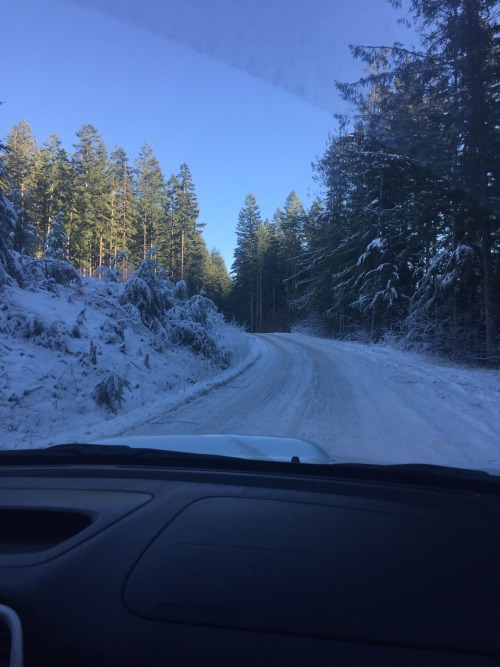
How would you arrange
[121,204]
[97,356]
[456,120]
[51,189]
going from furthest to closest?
[121,204] < [51,189] < [456,120] < [97,356]

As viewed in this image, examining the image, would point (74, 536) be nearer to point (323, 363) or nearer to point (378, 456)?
point (378, 456)

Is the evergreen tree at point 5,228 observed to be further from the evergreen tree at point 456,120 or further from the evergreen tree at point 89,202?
the evergreen tree at point 89,202

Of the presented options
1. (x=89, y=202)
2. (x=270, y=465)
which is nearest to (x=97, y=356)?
(x=270, y=465)

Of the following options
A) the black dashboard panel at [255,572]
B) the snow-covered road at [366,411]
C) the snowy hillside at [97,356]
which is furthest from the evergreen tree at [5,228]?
the black dashboard panel at [255,572]

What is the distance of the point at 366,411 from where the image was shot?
9.12 metres

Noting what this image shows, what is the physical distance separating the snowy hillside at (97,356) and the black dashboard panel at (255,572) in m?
5.90

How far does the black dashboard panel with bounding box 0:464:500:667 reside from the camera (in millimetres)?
1432

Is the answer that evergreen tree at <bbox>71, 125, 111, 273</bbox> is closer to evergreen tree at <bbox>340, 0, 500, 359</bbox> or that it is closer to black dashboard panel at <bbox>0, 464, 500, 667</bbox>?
evergreen tree at <bbox>340, 0, 500, 359</bbox>

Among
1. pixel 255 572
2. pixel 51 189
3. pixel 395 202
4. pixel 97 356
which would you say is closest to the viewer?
pixel 255 572

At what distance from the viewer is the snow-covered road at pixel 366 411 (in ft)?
23.0

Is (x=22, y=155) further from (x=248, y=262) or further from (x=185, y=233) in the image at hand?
(x=248, y=262)

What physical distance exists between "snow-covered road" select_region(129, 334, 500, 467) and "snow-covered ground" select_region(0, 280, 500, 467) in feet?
0.07

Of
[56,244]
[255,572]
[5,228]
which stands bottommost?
[255,572]

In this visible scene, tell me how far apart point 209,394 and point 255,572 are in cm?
968
